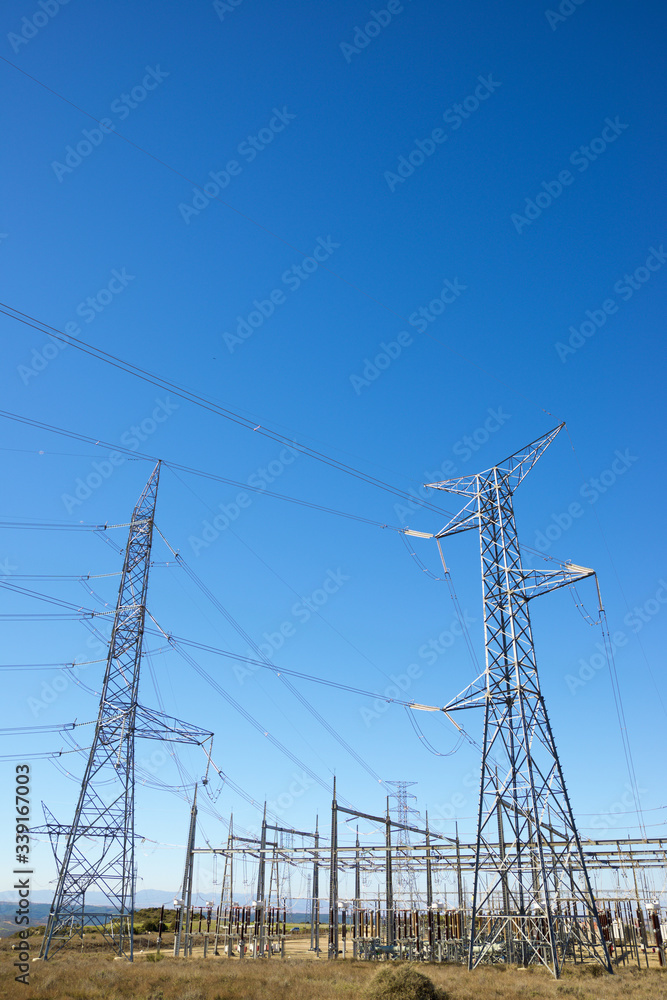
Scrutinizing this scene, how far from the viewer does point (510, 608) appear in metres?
21.9

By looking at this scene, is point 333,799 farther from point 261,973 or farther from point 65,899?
point 65,899

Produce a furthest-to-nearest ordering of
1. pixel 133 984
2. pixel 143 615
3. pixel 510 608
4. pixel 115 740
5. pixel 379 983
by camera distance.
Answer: pixel 143 615 < pixel 115 740 < pixel 510 608 < pixel 133 984 < pixel 379 983

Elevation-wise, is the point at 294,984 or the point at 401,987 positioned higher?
the point at 401,987

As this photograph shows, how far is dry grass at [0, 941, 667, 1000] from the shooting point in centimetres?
1578

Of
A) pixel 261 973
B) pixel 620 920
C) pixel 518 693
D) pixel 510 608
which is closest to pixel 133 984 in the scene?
pixel 261 973

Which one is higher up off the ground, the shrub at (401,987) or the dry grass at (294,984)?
the shrub at (401,987)

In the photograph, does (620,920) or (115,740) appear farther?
(620,920)

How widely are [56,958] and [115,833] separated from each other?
4.59 meters

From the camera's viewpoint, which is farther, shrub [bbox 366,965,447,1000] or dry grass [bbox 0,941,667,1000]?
dry grass [bbox 0,941,667,1000]

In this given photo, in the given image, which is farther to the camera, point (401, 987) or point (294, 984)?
point (294, 984)

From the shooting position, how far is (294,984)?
59.8 feet

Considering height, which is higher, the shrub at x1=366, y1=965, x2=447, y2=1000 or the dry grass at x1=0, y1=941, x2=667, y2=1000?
the shrub at x1=366, y1=965, x2=447, y2=1000

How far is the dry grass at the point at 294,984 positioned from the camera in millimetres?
15781

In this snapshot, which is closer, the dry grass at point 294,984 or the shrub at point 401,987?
the shrub at point 401,987
